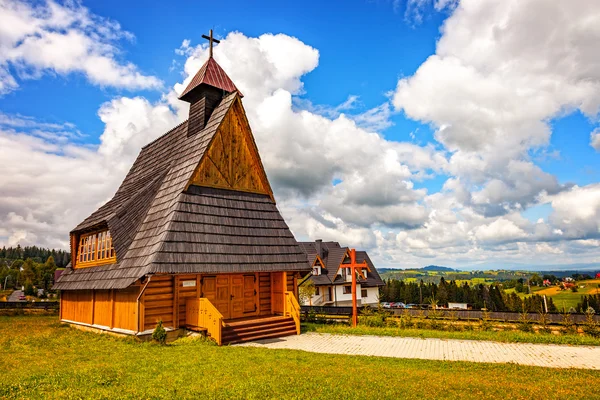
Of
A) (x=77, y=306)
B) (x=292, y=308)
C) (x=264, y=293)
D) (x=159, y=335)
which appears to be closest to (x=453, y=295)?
(x=264, y=293)

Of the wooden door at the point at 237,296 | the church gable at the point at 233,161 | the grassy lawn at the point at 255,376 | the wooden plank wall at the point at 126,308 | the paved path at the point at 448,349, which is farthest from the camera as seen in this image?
the church gable at the point at 233,161

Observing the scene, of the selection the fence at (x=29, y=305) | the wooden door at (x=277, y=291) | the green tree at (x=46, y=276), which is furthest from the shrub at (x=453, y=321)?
the green tree at (x=46, y=276)

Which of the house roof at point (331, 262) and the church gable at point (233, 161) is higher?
the church gable at point (233, 161)

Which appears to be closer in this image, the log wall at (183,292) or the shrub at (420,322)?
the log wall at (183,292)

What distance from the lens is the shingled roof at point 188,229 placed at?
14.4 metres

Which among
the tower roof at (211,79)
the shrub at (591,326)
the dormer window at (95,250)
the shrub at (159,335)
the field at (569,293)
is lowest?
the field at (569,293)

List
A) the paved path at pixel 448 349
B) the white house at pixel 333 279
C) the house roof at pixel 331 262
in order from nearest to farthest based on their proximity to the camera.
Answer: the paved path at pixel 448 349 → the white house at pixel 333 279 → the house roof at pixel 331 262

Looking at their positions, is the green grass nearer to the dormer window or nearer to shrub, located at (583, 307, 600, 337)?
shrub, located at (583, 307, 600, 337)

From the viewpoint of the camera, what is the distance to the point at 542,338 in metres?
14.2

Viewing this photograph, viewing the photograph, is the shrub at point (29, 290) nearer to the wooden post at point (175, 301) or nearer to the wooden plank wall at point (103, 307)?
the wooden plank wall at point (103, 307)

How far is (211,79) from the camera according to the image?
19.5 meters

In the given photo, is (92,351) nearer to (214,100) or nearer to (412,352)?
(412,352)

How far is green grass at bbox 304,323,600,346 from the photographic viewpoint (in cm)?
1400

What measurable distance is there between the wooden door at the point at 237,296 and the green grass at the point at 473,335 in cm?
305
